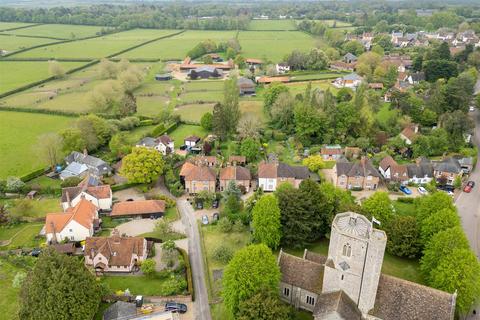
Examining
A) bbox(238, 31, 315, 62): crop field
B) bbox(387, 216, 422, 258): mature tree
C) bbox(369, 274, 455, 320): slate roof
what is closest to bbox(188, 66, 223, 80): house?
bbox(238, 31, 315, 62): crop field

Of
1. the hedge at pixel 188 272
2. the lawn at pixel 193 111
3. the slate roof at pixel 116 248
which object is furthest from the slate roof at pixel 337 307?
the lawn at pixel 193 111

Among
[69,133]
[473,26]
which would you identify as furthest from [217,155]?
[473,26]

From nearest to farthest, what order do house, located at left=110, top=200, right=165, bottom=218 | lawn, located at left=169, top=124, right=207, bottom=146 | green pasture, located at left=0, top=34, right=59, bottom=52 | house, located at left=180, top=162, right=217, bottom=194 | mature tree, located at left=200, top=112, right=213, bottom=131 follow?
1. house, located at left=110, top=200, right=165, bottom=218
2. house, located at left=180, top=162, right=217, bottom=194
3. lawn, located at left=169, top=124, right=207, bottom=146
4. mature tree, located at left=200, top=112, right=213, bottom=131
5. green pasture, located at left=0, top=34, right=59, bottom=52

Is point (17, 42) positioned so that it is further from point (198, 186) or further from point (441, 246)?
point (441, 246)

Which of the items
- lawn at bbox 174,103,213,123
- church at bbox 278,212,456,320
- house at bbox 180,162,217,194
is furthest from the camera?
lawn at bbox 174,103,213,123

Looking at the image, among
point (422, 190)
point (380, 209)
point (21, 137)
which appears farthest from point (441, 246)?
point (21, 137)

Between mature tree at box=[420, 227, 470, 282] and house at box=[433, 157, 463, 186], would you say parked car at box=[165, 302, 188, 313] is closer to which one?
mature tree at box=[420, 227, 470, 282]

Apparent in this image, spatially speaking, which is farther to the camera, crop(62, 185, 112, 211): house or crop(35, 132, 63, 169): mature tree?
crop(35, 132, 63, 169): mature tree
